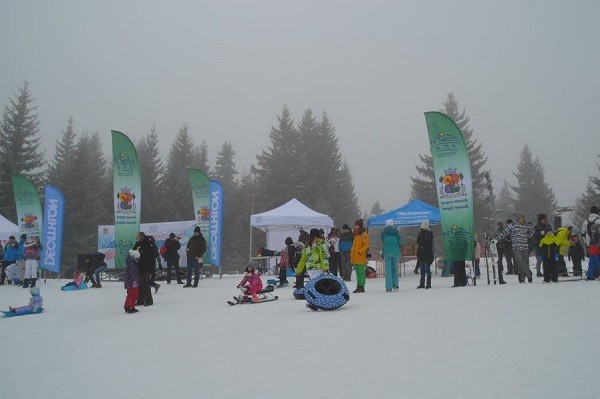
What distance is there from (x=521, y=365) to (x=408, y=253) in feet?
49.9

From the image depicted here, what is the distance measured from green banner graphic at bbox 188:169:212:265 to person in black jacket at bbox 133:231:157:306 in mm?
9764

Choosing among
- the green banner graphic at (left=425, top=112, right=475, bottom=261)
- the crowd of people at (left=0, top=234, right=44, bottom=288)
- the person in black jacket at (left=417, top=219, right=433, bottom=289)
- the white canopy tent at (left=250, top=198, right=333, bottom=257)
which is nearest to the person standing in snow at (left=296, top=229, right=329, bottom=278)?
the person in black jacket at (left=417, top=219, right=433, bottom=289)

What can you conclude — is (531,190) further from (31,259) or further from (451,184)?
(31,259)

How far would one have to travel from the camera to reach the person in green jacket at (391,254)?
10.6m

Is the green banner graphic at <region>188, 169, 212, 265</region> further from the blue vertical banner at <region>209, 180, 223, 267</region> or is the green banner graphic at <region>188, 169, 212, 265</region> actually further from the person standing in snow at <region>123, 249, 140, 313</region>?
the person standing in snow at <region>123, 249, 140, 313</region>

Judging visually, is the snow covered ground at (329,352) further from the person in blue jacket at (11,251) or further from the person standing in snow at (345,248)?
the person in blue jacket at (11,251)

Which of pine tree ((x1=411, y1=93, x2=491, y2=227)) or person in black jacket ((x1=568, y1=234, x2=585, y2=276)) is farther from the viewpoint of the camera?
pine tree ((x1=411, y1=93, x2=491, y2=227))

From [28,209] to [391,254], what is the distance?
17415 mm

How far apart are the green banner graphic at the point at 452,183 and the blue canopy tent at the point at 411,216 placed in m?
5.76

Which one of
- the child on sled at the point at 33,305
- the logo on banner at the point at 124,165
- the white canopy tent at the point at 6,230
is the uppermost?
the logo on banner at the point at 124,165

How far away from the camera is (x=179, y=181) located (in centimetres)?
4228

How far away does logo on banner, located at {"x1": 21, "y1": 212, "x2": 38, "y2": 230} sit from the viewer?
19.8m

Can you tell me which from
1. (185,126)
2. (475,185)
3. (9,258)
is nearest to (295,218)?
(9,258)

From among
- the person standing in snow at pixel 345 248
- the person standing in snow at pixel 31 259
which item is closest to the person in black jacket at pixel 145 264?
the person standing in snow at pixel 345 248
